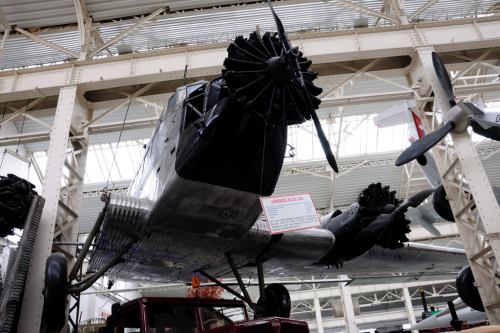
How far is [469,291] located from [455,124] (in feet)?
12.8

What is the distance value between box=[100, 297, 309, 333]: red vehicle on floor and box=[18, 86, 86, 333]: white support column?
1.76 metres

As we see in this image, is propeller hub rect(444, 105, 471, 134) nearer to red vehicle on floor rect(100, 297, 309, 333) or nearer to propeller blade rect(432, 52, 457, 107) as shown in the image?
propeller blade rect(432, 52, 457, 107)

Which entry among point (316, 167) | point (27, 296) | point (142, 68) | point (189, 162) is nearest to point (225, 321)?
point (189, 162)

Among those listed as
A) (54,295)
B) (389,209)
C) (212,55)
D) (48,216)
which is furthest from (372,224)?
(48,216)

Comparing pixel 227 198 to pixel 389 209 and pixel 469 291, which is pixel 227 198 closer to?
Answer: pixel 389 209

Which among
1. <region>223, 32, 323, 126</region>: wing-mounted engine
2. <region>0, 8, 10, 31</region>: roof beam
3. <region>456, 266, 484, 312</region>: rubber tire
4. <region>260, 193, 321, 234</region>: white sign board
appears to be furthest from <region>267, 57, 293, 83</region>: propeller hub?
<region>0, 8, 10, 31</region>: roof beam

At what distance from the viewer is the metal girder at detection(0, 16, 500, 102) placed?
9867mm

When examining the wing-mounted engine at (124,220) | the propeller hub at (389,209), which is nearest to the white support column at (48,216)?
the wing-mounted engine at (124,220)

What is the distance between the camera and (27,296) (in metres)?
6.55

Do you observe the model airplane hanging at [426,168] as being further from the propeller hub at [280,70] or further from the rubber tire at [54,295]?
the rubber tire at [54,295]

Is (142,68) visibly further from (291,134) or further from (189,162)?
(291,134)

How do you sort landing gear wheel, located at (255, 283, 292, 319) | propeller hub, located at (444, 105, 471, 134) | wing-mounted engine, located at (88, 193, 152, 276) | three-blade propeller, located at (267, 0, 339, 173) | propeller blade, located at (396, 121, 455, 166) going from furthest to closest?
propeller hub, located at (444, 105, 471, 134) → propeller blade, located at (396, 121, 455, 166) → landing gear wheel, located at (255, 283, 292, 319) → wing-mounted engine, located at (88, 193, 152, 276) → three-blade propeller, located at (267, 0, 339, 173)

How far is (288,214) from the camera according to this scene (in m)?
4.56

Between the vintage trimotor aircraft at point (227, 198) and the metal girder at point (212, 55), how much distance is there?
4.26 metres
